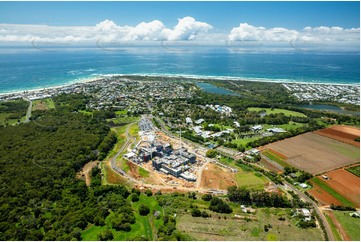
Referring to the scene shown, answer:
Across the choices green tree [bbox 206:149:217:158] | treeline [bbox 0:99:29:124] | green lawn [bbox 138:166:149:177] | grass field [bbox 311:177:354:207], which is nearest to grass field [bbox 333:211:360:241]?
grass field [bbox 311:177:354:207]

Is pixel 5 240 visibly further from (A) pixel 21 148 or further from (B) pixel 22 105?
(B) pixel 22 105

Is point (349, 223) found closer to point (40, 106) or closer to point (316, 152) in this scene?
point (316, 152)

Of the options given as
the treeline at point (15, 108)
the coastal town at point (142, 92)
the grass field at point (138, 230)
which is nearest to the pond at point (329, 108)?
the coastal town at point (142, 92)

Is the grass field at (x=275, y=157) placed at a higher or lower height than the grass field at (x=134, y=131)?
higher

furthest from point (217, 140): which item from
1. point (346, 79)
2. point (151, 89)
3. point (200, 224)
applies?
point (346, 79)

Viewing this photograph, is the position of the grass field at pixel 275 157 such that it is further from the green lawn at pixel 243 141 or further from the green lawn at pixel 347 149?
the green lawn at pixel 347 149
